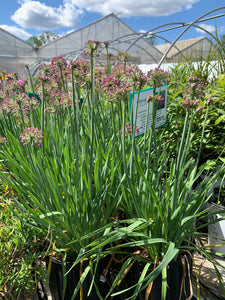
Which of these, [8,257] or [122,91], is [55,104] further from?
[8,257]

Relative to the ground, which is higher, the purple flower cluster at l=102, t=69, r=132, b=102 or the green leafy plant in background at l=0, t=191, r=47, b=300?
the purple flower cluster at l=102, t=69, r=132, b=102

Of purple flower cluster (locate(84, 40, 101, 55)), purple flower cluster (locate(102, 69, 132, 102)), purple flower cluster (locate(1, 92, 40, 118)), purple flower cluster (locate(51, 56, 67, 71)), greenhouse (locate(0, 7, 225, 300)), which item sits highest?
purple flower cluster (locate(84, 40, 101, 55))

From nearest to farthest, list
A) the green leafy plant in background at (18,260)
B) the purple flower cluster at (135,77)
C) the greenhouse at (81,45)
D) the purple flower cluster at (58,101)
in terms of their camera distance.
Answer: the purple flower cluster at (135,77) → the green leafy plant in background at (18,260) → the purple flower cluster at (58,101) → the greenhouse at (81,45)

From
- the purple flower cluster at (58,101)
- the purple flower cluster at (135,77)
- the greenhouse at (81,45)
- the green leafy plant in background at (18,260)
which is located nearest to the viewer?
the purple flower cluster at (135,77)

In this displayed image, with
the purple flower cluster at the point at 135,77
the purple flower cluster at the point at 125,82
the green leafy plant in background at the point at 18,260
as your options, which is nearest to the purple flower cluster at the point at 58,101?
the purple flower cluster at the point at 125,82

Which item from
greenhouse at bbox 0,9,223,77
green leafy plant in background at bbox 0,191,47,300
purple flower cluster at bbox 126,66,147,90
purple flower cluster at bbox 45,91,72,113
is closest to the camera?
purple flower cluster at bbox 126,66,147,90

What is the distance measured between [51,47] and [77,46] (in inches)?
66.9

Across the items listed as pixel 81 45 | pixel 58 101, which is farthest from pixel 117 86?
pixel 81 45

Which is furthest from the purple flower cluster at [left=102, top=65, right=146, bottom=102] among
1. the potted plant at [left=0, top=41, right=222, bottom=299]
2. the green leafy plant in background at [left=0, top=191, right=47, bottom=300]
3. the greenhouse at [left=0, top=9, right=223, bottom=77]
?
the greenhouse at [left=0, top=9, right=223, bottom=77]

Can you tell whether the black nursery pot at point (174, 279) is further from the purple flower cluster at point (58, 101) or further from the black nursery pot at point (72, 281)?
the purple flower cluster at point (58, 101)

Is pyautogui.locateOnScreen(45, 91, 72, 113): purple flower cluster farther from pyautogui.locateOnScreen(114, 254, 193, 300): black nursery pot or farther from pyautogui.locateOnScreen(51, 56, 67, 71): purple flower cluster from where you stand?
pyautogui.locateOnScreen(114, 254, 193, 300): black nursery pot

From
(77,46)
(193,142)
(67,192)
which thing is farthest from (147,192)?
(77,46)

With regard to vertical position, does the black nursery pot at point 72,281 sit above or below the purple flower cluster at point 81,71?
below

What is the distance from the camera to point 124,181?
1317 millimetres
